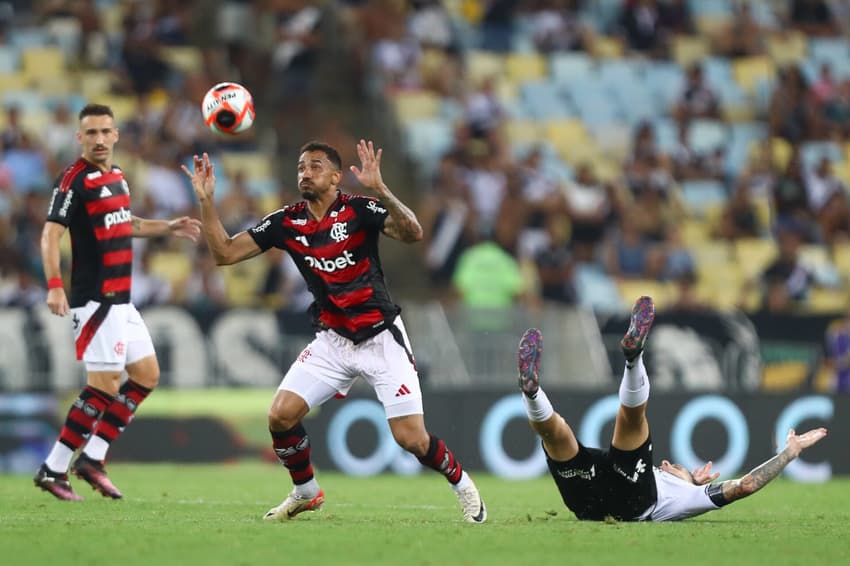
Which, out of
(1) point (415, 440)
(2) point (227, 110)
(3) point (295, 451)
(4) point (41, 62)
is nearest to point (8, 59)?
(4) point (41, 62)

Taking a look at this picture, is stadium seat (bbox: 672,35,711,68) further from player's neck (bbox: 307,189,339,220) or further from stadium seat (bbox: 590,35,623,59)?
player's neck (bbox: 307,189,339,220)

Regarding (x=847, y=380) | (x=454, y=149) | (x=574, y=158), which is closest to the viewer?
(x=847, y=380)

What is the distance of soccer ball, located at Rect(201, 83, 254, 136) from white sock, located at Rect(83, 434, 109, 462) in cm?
257

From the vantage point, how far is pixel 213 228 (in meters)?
9.92

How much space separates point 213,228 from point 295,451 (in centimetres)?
153

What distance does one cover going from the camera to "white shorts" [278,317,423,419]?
988cm

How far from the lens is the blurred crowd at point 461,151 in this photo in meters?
19.6

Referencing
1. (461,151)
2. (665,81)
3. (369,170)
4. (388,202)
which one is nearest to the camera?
(369,170)

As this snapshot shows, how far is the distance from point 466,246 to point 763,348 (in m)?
4.29

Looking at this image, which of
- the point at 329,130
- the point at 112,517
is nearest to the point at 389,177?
the point at 329,130

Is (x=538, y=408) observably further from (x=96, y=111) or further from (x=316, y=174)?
(x=96, y=111)

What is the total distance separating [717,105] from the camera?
25.1 meters

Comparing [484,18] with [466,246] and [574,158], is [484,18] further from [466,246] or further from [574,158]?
[466,246]

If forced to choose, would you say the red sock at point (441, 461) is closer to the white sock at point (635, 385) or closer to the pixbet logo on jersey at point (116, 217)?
the white sock at point (635, 385)
